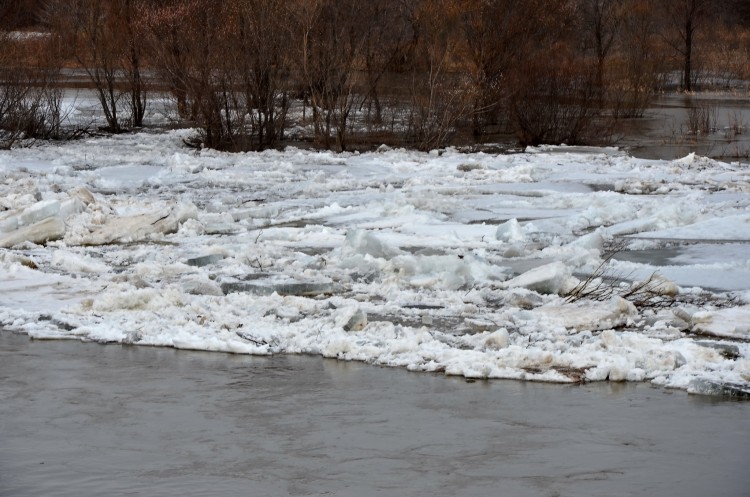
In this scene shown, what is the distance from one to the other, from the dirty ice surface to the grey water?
1.29 feet

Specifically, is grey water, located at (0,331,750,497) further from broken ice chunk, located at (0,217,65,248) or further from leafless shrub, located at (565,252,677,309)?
broken ice chunk, located at (0,217,65,248)

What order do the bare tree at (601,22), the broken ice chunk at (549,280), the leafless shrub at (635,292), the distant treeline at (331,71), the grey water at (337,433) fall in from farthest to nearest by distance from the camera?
the bare tree at (601,22)
the distant treeline at (331,71)
the broken ice chunk at (549,280)
the leafless shrub at (635,292)
the grey water at (337,433)

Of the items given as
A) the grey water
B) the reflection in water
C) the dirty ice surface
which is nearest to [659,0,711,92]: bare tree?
the reflection in water

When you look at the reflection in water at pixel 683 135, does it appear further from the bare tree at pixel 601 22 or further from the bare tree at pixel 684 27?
the bare tree at pixel 684 27

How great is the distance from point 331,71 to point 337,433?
1547cm

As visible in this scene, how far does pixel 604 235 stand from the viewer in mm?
10758

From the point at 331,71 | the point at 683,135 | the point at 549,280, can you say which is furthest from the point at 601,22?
the point at 549,280

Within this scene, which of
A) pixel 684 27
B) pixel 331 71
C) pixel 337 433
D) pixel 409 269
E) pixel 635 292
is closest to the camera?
pixel 337 433

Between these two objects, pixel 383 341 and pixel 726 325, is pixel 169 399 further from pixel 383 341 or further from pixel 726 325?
pixel 726 325

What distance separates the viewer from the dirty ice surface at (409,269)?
6766 millimetres

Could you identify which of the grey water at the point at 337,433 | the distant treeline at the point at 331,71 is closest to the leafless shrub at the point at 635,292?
the grey water at the point at 337,433

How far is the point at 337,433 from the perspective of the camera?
531 centimetres

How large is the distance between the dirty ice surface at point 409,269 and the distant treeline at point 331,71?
4593mm

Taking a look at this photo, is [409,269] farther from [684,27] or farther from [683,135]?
[684,27]
